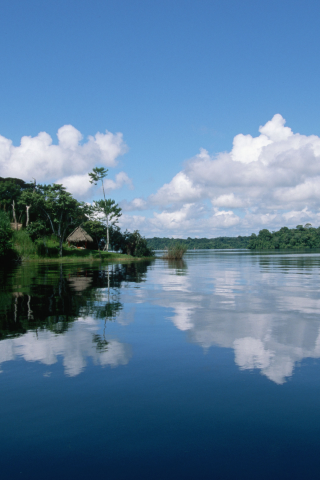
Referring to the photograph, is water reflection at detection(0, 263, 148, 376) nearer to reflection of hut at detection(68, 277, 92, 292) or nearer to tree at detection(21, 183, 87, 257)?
reflection of hut at detection(68, 277, 92, 292)

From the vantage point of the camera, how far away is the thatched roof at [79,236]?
5812 cm

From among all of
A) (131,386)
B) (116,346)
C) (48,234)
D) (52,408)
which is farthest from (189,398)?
(48,234)

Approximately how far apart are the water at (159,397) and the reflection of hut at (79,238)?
4927 centimetres

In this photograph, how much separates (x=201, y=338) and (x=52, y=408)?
157 inches

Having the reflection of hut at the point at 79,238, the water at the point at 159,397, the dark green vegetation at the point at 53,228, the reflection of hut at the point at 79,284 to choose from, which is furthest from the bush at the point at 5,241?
the water at the point at 159,397

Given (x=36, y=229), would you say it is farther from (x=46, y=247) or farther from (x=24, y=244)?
(x=24, y=244)

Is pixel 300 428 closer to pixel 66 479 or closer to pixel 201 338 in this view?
pixel 66 479

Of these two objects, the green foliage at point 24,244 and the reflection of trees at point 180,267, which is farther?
Result: the green foliage at point 24,244

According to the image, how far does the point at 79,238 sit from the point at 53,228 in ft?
37.1

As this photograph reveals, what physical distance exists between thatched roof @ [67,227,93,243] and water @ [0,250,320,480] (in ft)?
162

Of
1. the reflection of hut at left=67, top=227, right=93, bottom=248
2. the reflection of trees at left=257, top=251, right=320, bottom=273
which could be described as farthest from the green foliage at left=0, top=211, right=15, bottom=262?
the reflection of trees at left=257, top=251, right=320, bottom=273

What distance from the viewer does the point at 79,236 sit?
58.6 m

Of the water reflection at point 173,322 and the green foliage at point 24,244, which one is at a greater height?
the green foliage at point 24,244

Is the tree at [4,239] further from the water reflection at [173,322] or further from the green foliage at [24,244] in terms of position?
the water reflection at [173,322]
